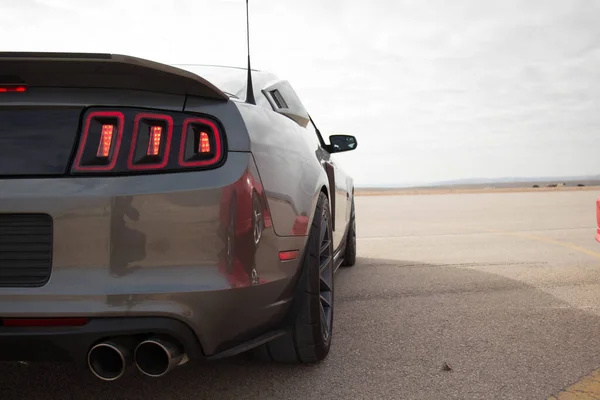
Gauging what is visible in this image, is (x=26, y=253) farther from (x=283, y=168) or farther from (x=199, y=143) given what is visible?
(x=283, y=168)

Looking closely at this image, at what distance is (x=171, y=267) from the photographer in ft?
6.31

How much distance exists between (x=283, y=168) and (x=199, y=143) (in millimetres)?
457

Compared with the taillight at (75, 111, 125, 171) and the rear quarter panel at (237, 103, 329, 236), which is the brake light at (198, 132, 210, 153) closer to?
the rear quarter panel at (237, 103, 329, 236)

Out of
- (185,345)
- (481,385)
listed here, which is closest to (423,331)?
(481,385)

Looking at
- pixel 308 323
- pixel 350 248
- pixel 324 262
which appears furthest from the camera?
pixel 350 248

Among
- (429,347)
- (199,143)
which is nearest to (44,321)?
(199,143)

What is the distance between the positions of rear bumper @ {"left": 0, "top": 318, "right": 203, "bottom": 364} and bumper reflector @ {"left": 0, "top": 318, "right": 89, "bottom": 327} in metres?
0.02

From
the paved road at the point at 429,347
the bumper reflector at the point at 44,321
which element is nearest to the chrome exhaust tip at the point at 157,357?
the bumper reflector at the point at 44,321

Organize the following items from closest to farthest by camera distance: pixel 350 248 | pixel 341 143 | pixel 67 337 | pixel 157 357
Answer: pixel 67 337, pixel 157 357, pixel 341 143, pixel 350 248

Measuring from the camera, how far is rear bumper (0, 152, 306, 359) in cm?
188

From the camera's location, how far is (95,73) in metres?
1.95

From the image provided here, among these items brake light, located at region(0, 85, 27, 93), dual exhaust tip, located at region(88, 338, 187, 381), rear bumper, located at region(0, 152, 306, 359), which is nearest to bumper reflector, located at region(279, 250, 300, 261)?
rear bumper, located at region(0, 152, 306, 359)

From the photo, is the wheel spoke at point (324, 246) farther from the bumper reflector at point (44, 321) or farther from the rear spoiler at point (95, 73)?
the bumper reflector at point (44, 321)

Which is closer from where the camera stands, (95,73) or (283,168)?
(95,73)
